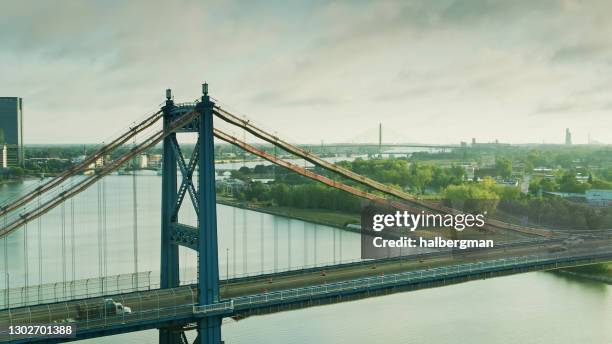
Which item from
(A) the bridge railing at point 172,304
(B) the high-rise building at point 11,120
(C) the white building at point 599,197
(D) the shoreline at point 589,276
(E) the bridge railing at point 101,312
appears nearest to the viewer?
(E) the bridge railing at point 101,312

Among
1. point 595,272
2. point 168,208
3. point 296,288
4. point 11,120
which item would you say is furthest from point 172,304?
point 11,120

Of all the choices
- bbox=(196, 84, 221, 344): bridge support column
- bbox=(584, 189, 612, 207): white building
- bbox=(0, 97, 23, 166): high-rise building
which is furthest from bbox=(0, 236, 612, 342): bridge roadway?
bbox=(0, 97, 23, 166): high-rise building

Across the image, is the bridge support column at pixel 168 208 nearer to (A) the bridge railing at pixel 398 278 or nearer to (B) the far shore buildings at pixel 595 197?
(A) the bridge railing at pixel 398 278

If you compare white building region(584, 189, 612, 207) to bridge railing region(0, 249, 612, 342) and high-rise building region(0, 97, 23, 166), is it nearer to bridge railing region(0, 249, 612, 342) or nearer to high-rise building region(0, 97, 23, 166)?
bridge railing region(0, 249, 612, 342)

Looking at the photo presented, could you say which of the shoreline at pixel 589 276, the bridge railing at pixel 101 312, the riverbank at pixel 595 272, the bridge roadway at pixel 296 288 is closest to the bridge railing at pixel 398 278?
the bridge roadway at pixel 296 288

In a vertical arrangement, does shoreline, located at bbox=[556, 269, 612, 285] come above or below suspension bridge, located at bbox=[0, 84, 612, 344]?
below
